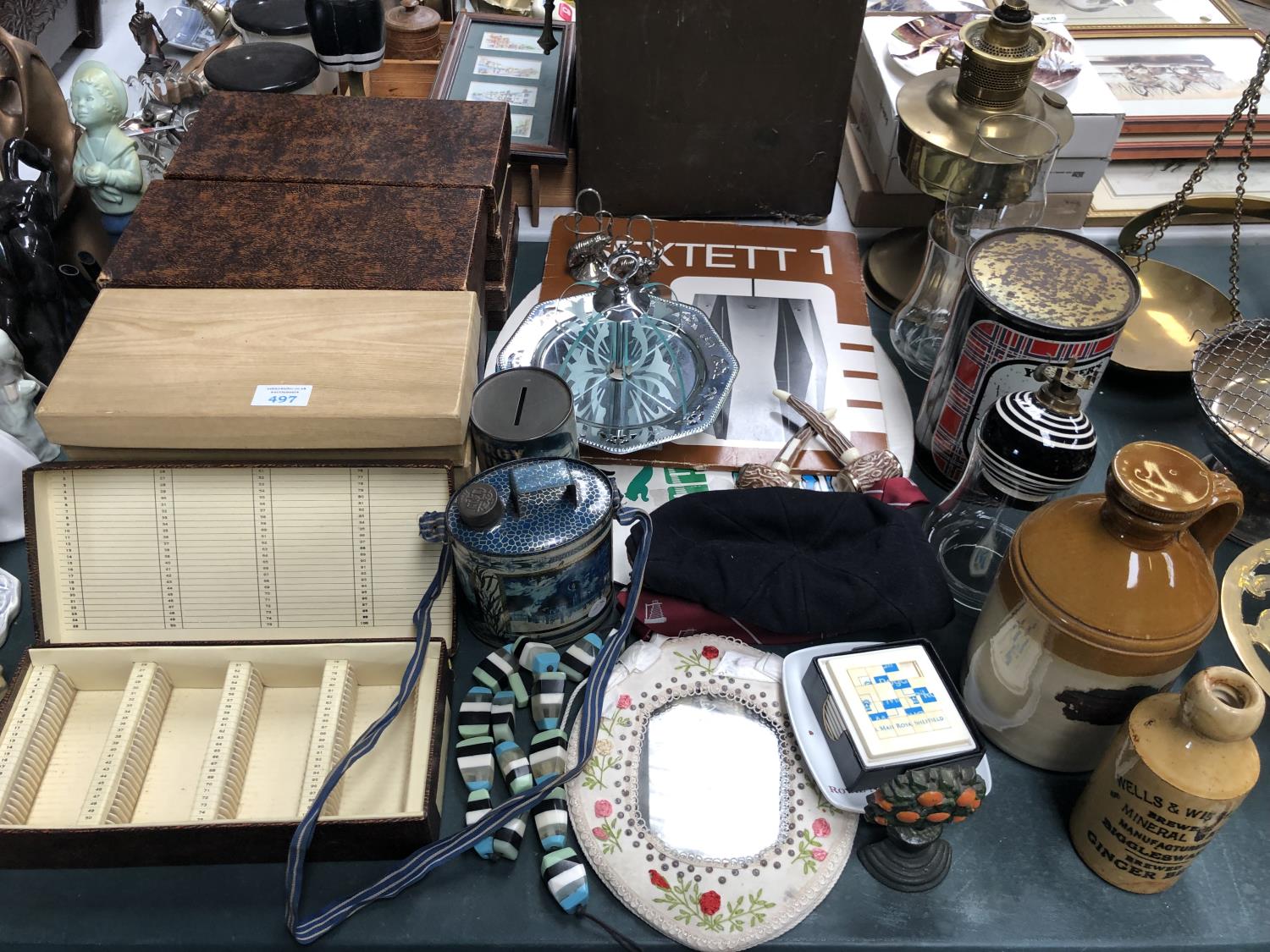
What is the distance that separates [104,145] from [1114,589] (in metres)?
1.07

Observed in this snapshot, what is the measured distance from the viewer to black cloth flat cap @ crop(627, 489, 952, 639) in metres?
0.81

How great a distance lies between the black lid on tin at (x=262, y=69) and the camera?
1.17 meters

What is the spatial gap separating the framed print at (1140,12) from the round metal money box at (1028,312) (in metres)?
0.86

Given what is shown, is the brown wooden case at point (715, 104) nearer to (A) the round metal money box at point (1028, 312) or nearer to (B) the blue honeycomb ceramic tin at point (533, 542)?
(A) the round metal money box at point (1028, 312)

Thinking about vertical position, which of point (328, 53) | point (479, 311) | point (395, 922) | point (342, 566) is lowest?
point (395, 922)

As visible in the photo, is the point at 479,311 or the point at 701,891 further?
the point at 479,311

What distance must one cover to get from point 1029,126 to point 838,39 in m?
0.26

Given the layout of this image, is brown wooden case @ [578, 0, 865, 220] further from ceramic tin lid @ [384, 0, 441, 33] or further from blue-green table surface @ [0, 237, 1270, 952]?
blue-green table surface @ [0, 237, 1270, 952]

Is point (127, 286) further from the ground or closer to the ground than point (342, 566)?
further from the ground

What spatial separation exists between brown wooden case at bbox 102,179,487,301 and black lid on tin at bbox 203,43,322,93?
0.24m

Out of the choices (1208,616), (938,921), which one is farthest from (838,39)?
(938,921)

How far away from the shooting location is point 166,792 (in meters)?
0.73

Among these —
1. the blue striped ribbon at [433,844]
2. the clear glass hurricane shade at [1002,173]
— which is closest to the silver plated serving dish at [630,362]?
the blue striped ribbon at [433,844]

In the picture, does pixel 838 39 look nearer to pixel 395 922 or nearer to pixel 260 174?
pixel 260 174
